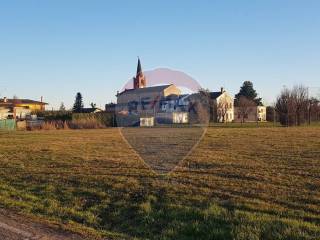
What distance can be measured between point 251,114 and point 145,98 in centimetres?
12617

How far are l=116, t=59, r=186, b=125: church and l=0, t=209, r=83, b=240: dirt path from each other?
7.48 m

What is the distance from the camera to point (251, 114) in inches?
5512

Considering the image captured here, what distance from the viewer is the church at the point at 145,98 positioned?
49.5 ft

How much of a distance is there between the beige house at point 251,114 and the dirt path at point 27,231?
387 feet

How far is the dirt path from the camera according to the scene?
7062 mm

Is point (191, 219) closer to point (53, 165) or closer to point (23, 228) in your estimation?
point (23, 228)

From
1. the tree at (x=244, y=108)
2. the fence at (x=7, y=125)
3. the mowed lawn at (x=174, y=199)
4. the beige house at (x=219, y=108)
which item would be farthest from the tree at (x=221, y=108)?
the mowed lawn at (x=174, y=199)

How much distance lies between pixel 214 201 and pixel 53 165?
9.12 metres

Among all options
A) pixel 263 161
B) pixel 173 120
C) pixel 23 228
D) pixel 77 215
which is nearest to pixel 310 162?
pixel 263 161

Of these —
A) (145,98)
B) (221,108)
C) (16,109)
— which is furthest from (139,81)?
(16,109)

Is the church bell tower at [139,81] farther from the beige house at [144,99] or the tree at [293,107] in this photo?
Result: the tree at [293,107]

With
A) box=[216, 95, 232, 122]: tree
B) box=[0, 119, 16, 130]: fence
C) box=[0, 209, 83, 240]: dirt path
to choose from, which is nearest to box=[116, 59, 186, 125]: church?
box=[0, 209, 83, 240]: dirt path

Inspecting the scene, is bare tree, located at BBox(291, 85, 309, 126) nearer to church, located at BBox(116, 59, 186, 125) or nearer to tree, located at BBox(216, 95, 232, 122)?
tree, located at BBox(216, 95, 232, 122)

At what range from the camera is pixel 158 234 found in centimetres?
771
